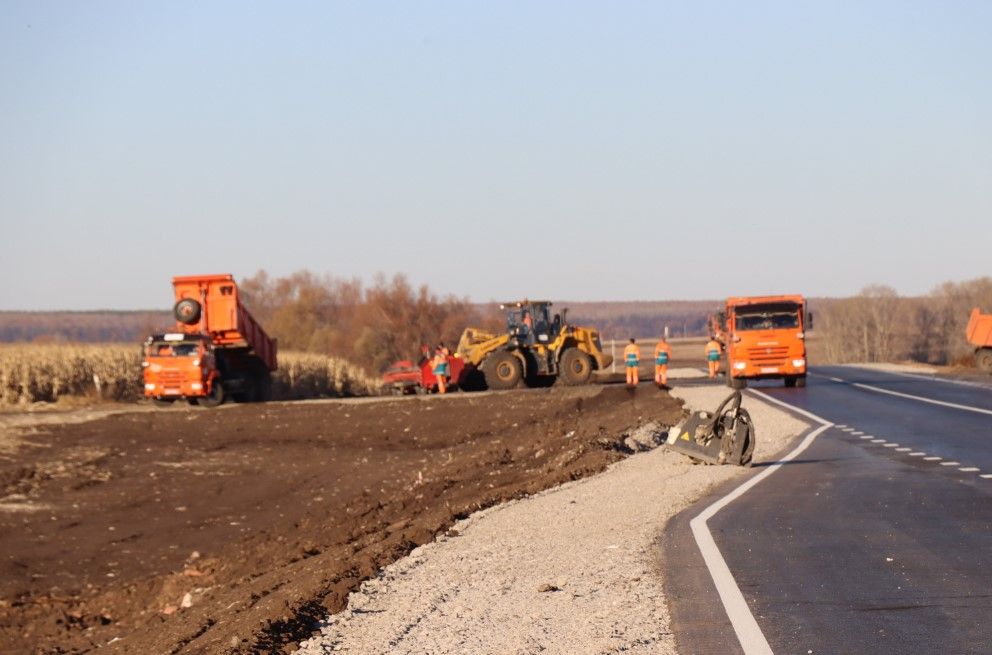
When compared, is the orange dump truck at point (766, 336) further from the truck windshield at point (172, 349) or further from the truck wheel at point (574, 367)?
the truck windshield at point (172, 349)

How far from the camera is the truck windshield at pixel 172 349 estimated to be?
→ 41.3m

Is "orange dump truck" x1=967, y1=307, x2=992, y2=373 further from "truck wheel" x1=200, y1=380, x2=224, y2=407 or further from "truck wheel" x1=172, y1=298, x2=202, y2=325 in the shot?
"truck wheel" x1=172, y1=298, x2=202, y2=325

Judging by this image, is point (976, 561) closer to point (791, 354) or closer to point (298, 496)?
point (298, 496)

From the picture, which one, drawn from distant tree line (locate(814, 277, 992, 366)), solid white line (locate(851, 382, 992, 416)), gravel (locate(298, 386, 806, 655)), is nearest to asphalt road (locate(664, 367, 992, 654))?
gravel (locate(298, 386, 806, 655))

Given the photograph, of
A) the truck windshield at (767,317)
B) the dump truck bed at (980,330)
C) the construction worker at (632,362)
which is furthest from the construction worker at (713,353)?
the dump truck bed at (980,330)

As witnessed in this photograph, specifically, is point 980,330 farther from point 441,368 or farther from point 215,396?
point 215,396

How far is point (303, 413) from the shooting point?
129 ft

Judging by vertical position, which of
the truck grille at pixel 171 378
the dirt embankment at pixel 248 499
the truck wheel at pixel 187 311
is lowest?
the dirt embankment at pixel 248 499

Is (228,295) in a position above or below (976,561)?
above

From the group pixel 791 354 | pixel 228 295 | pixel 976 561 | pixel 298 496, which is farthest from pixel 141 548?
pixel 791 354

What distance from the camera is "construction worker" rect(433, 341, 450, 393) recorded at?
45.2 metres

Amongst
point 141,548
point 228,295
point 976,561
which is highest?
point 228,295

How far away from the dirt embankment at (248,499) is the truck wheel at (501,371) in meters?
2.62

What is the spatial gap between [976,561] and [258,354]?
3635 centimetres
